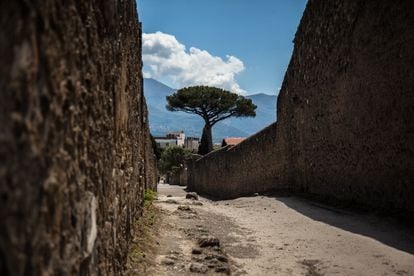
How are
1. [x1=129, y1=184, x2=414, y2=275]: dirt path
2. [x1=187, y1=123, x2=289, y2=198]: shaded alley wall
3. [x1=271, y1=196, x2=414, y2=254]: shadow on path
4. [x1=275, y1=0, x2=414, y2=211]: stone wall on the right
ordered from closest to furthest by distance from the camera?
[x1=129, y1=184, x2=414, y2=275]: dirt path → [x1=271, y1=196, x2=414, y2=254]: shadow on path → [x1=275, y1=0, x2=414, y2=211]: stone wall on the right → [x1=187, y1=123, x2=289, y2=198]: shaded alley wall

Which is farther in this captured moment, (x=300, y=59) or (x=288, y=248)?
(x=300, y=59)

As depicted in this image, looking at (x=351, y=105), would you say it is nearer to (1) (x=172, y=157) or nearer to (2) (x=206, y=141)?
Answer: (2) (x=206, y=141)

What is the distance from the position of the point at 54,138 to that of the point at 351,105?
627cm

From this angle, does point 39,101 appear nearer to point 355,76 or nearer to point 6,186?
point 6,186

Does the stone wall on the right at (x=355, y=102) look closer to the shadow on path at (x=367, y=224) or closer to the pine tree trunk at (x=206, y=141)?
the shadow on path at (x=367, y=224)

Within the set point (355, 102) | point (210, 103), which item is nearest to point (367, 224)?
point (355, 102)

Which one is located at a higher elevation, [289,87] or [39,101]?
[289,87]

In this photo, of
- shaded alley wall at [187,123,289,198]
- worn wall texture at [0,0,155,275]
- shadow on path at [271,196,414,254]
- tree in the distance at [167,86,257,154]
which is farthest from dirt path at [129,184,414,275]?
tree in the distance at [167,86,257,154]

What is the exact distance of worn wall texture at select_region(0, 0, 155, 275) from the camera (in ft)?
3.72

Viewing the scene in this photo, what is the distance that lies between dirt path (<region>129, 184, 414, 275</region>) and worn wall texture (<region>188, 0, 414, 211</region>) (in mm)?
735

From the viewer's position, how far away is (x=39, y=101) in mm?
1325

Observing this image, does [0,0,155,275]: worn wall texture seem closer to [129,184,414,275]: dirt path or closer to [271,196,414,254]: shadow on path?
[129,184,414,275]: dirt path

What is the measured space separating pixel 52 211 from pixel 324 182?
289 inches

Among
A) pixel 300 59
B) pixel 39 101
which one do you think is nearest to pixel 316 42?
pixel 300 59
